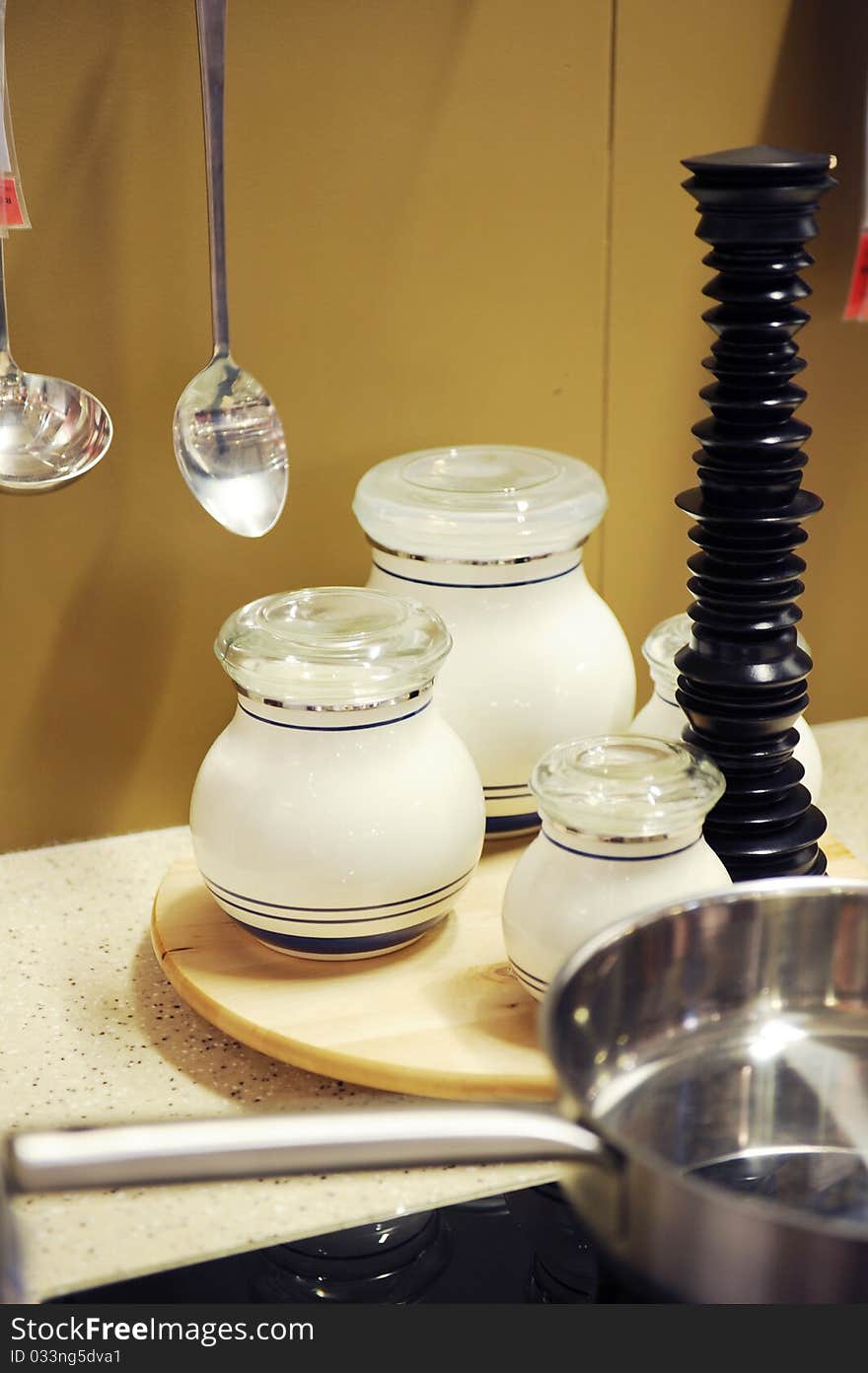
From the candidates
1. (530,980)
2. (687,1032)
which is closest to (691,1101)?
(687,1032)

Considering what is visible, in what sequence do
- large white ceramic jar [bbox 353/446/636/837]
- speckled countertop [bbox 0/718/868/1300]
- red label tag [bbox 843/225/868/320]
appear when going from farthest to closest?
red label tag [bbox 843/225/868/320]
large white ceramic jar [bbox 353/446/636/837]
speckled countertop [bbox 0/718/868/1300]

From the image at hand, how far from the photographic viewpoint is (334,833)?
0.65m

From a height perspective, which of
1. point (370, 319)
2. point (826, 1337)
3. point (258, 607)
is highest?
point (370, 319)

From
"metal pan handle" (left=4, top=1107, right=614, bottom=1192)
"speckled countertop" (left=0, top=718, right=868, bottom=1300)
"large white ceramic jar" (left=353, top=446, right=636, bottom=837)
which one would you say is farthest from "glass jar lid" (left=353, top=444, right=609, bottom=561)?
"metal pan handle" (left=4, top=1107, right=614, bottom=1192)

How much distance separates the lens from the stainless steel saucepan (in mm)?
385

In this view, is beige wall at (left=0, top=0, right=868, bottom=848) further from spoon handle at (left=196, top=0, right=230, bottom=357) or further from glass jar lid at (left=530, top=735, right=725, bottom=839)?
glass jar lid at (left=530, top=735, right=725, bottom=839)

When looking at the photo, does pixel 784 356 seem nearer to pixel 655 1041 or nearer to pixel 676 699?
pixel 676 699

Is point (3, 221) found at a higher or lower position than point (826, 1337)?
higher

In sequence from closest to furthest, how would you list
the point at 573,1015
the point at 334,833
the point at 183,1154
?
the point at 183,1154, the point at 573,1015, the point at 334,833

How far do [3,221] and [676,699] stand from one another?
376 millimetres

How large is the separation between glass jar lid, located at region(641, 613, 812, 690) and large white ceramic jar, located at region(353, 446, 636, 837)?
0.08ft

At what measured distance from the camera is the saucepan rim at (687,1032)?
1.21 feet

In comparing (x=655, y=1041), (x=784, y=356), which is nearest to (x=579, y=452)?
(x=784, y=356)

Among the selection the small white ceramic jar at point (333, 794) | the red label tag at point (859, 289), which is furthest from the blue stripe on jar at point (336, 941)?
the red label tag at point (859, 289)
